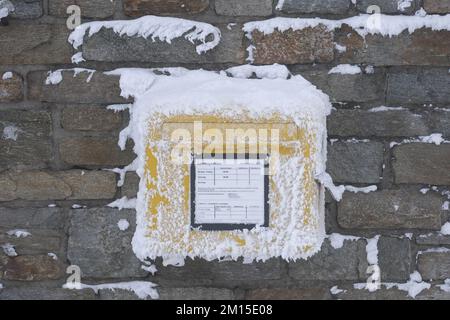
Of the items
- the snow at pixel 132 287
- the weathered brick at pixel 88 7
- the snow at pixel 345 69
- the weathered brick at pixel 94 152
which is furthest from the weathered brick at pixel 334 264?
the weathered brick at pixel 88 7

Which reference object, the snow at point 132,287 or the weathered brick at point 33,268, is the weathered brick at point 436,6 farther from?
the weathered brick at point 33,268

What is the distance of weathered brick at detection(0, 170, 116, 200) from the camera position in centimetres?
210

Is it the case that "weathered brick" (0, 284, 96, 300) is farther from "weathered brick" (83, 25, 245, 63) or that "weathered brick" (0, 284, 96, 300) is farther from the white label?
"weathered brick" (83, 25, 245, 63)

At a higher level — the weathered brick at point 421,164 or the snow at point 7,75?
the snow at point 7,75

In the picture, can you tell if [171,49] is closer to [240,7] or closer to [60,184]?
[240,7]

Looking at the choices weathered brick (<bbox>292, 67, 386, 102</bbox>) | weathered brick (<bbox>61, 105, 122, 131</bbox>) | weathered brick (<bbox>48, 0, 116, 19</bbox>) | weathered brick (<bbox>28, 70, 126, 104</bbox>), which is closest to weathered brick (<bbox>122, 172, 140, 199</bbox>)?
weathered brick (<bbox>61, 105, 122, 131</bbox>)

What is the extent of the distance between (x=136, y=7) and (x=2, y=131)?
74cm

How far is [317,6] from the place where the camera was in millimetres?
2049

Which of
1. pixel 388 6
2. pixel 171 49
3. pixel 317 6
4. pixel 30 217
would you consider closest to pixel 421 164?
pixel 388 6

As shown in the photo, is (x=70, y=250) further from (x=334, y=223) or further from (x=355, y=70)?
(x=355, y=70)

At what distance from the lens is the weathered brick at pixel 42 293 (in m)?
2.14

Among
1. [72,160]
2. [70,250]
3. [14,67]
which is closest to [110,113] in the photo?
[72,160]

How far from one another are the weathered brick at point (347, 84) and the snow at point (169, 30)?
0.37 m

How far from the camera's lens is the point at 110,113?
2.08 metres
